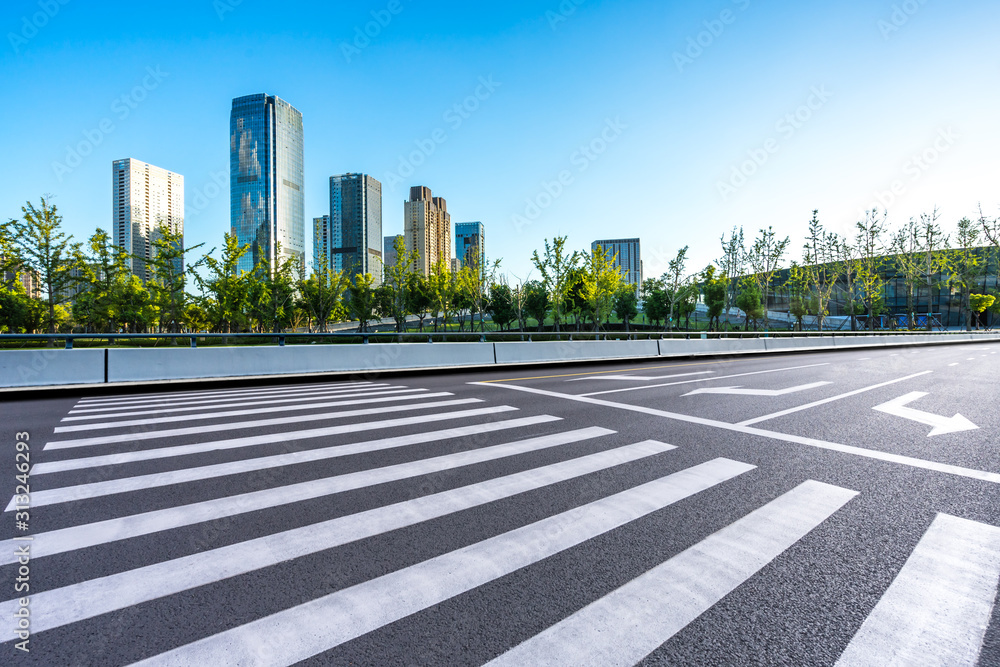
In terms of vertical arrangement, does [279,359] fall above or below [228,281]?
below

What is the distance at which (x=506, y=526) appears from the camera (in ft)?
10.7

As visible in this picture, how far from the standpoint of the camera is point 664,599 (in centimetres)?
240

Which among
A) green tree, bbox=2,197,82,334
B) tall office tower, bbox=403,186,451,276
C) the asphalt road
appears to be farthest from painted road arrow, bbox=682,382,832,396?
tall office tower, bbox=403,186,451,276

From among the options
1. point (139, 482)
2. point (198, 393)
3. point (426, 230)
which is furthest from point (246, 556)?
point (426, 230)

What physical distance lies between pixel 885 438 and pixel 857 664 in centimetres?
515

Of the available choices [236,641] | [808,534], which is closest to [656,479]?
[808,534]

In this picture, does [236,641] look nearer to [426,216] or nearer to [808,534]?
[808,534]

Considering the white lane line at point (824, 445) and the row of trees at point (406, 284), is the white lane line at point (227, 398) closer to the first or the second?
the white lane line at point (824, 445)

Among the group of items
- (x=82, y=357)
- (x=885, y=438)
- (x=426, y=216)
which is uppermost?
(x=426, y=216)

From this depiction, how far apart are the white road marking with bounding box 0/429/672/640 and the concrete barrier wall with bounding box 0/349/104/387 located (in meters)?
10.2

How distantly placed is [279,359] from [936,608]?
1299 centimetres

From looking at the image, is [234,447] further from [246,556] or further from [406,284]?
[406,284]

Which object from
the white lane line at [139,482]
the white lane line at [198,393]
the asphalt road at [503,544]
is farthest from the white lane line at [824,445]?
the white lane line at [198,393]

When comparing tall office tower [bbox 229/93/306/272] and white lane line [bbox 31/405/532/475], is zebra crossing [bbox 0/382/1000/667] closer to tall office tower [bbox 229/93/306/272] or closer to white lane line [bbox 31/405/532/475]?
white lane line [bbox 31/405/532/475]
